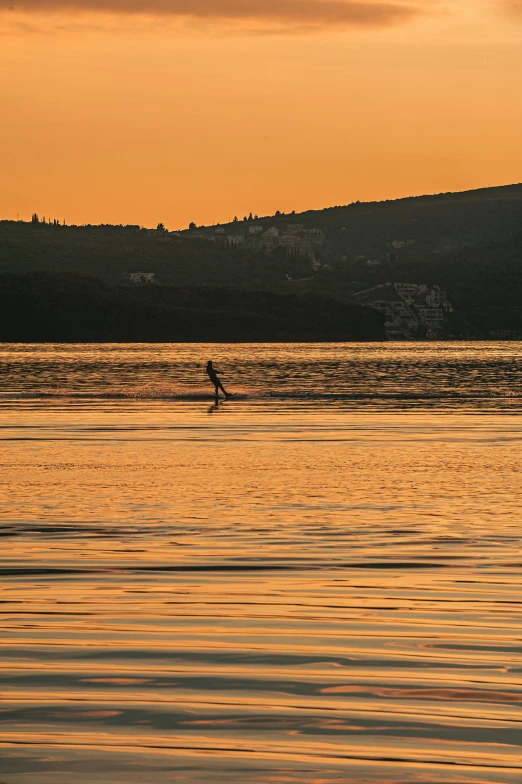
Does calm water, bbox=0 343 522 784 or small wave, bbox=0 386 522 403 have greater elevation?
calm water, bbox=0 343 522 784

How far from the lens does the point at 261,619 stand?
14.0 m

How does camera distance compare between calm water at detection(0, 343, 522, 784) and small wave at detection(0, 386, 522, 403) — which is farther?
small wave at detection(0, 386, 522, 403)

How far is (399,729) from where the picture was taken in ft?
33.2

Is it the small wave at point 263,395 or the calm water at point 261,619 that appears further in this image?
the small wave at point 263,395

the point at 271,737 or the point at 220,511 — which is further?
the point at 220,511

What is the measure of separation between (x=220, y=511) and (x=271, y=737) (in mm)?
12912

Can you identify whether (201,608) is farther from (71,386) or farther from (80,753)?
(71,386)

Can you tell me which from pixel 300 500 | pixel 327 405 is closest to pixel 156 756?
pixel 300 500

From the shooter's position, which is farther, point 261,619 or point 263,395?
point 263,395

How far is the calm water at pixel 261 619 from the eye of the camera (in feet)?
31.6

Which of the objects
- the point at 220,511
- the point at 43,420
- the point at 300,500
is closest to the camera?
the point at 220,511

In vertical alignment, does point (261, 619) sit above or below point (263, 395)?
above

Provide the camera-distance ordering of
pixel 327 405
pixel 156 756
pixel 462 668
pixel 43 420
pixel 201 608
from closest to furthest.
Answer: pixel 156 756
pixel 462 668
pixel 201 608
pixel 43 420
pixel 327 405

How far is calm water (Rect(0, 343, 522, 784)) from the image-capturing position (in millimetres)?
9625
